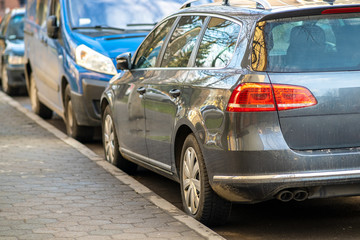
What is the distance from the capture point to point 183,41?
725 cm

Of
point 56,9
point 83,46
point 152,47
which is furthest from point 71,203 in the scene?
point 56,9

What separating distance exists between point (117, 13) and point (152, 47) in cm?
413

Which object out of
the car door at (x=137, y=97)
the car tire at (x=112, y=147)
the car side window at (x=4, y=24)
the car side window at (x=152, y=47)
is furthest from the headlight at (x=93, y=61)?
the car side window at (x=4, y=24)

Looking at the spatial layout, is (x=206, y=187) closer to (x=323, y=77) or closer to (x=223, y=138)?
(x=223, y=138)

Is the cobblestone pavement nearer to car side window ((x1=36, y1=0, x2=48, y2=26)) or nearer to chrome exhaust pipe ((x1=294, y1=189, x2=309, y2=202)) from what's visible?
chrome exhaust pipe ((x1=294, y1=189, x2=309, y2=202))

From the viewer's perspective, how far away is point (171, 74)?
23.5ft

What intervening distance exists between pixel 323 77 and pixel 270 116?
458 mm

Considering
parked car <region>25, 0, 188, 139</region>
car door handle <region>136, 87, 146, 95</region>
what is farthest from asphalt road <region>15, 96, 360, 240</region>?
parked car <region>25, 0, 188, 139</region>

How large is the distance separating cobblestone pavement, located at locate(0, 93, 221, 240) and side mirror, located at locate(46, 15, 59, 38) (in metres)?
2.08

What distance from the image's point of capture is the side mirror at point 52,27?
11742 mm

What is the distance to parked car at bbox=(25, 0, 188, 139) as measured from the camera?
10.9 meters

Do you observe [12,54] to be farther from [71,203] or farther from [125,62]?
[71,203]

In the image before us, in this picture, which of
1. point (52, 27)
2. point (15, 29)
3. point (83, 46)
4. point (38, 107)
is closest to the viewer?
point (83, 46)

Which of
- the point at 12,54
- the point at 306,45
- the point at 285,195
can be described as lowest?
the point at 12,54
